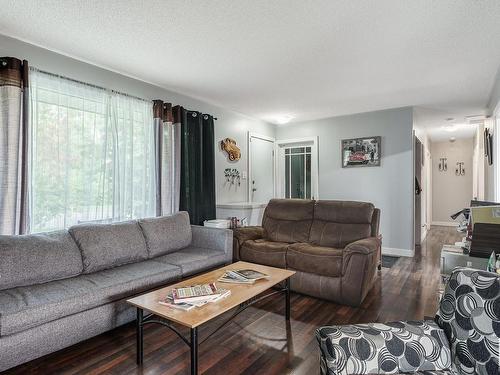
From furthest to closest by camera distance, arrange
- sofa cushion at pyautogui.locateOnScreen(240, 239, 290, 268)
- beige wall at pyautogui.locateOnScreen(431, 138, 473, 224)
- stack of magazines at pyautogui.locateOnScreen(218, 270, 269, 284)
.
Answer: beige wall at pyautogui.locateOnScreen(431, 138, 473, 224) → sofa cushion at pyautogui.locateOnScreen(240, 239, 290, 268) → stack of magazines at pyautogui.locateOnScreen(218, 270, 269, 284)

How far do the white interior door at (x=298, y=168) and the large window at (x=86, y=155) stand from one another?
10.1 feet

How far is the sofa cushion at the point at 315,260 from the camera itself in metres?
2.81

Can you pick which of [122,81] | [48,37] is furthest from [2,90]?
[122,81]

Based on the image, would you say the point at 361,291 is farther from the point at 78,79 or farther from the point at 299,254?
the point at 78,79

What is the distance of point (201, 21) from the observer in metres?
2.16

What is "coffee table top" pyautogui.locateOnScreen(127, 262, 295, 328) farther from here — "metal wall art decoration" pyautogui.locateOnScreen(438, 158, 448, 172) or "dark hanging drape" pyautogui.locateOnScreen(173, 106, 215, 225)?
"metal wall art decoration" pyautogui.locateOnScreen(438, 158, 448, 172)

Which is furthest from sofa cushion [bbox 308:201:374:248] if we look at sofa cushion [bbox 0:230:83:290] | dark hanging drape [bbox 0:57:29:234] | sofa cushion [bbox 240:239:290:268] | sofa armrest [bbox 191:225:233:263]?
dark hanging drape [bbox 0:57:29:234]

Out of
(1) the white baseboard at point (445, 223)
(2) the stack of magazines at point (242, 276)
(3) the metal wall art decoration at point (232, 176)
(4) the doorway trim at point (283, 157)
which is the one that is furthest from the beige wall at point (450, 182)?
(2) the stack of magazines at point (242, 276)

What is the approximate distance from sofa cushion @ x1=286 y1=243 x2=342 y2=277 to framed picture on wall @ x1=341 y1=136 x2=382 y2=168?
7.73 feet

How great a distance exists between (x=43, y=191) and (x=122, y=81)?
1452 mm

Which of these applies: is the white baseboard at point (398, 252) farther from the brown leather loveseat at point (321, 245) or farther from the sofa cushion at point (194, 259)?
the sofa cushion at point (194, 259)

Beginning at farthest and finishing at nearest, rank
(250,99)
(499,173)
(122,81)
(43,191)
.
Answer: (250,99)
(499,173)
(122,81)
(43,191)

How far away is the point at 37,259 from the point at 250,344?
1694 mm

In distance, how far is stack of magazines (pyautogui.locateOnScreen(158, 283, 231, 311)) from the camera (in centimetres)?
175
